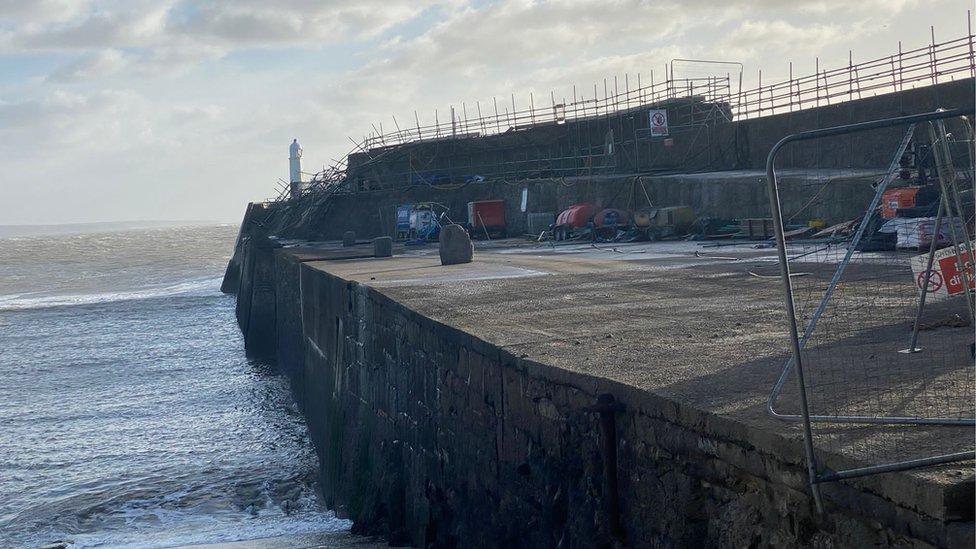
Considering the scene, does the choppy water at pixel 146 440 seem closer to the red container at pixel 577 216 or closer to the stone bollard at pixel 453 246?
the stone bollard at pixel 453 246

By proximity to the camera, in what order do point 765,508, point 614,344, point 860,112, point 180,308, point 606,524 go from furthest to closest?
point 180,308, point 860,112, point 614,344, point 606,524, point 765,508

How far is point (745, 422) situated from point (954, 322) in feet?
10.6

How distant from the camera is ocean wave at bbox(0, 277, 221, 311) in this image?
4812 cm

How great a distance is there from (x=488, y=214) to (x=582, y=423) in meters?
31.0

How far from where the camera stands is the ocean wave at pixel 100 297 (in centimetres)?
4812

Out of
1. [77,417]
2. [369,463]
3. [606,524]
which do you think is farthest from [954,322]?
[77,417]

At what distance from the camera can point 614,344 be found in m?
8.15

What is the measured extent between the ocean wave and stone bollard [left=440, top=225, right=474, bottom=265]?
30701mm

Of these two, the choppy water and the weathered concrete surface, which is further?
the choppy water

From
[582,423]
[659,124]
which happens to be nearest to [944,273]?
[582,423]

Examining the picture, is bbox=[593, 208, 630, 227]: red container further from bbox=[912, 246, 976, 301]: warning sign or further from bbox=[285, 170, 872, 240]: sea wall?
bbox=[912, 246, 976, 301]: warning sign

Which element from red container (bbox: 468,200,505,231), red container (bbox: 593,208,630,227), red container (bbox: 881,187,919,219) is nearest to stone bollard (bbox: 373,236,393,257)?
red container (bbox: 593,208,630,227)

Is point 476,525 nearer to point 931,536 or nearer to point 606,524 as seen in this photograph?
point 606,524

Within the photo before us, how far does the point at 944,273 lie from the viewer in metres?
6.18
